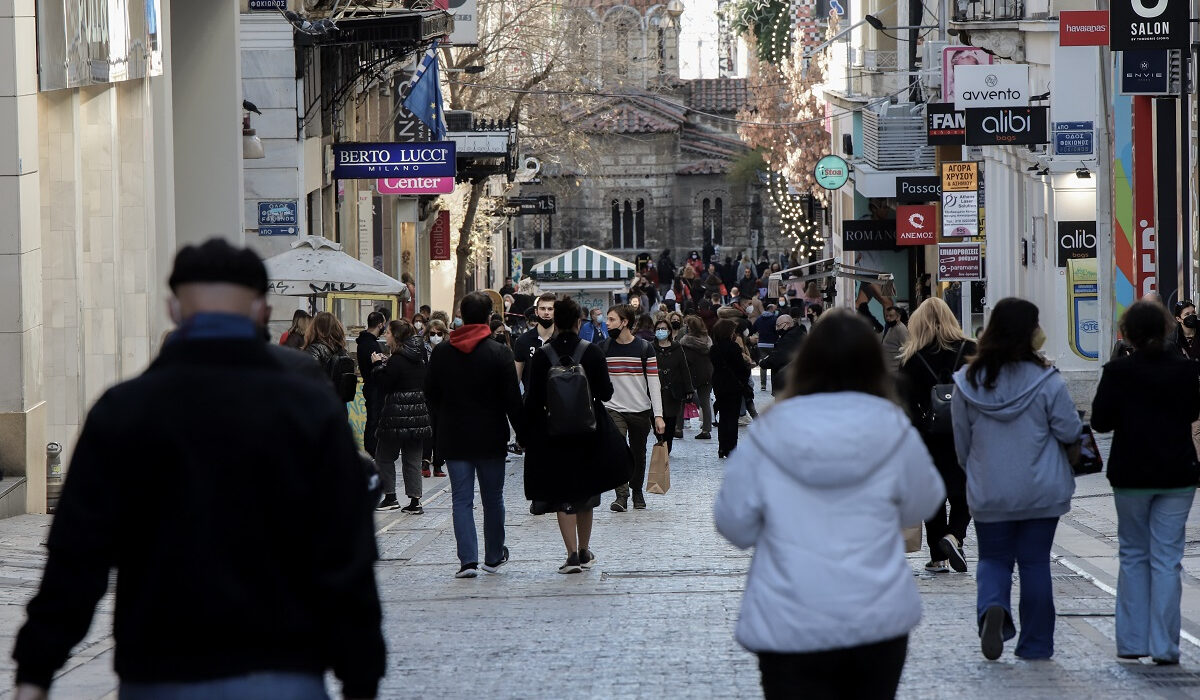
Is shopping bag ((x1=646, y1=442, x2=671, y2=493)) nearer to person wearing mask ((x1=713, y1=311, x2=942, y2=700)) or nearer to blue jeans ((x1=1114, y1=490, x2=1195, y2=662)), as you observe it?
blue jeans ((x1=1114, y1=490, x2=1195, y2=662))

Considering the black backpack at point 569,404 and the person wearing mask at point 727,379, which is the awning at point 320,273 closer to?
the person wearing mask at point 727,379

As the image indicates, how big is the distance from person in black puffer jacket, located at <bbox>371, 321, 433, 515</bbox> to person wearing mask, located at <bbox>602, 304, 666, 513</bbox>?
1563mm

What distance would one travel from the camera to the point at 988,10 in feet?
86.4

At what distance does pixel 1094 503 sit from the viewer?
13.9 meters

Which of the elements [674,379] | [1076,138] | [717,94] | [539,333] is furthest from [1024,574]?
[717,94]

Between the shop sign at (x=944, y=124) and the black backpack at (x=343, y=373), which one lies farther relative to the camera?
the shop sign at (x=944, y=124)

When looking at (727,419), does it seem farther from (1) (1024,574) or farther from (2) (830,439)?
(2) (830,439)

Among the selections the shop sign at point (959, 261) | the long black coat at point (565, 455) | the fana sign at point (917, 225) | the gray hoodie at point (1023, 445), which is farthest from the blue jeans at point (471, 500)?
A: the fana sign at point (917, 225)

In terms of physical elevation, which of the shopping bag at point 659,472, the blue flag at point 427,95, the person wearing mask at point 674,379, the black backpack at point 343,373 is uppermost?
the blue flag at point 427,95

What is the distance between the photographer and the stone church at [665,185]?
87.1 m

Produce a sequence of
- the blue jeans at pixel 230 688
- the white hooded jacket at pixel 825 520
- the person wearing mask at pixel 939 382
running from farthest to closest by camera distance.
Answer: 1. the person wearing mask at pixel 939 382
2. the white hooded jacket at pixel 825 520
3. the blue jeans at pixel 230 688

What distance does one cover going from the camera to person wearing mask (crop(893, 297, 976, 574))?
1015 centimetres

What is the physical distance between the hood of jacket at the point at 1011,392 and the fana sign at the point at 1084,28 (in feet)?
39.0

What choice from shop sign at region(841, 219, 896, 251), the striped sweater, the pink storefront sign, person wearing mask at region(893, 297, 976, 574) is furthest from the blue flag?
person wearing mask at region(893, 297, 976, 574)
